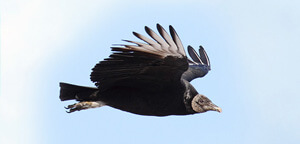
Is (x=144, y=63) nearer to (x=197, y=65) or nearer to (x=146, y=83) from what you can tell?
(x=146, y=83)

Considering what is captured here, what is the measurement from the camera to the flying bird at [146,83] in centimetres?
752

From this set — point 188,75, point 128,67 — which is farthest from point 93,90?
point 188,75

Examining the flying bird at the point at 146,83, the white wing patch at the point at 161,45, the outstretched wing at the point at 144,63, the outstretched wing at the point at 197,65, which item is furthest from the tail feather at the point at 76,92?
the outstretched wing at the point at 197,65

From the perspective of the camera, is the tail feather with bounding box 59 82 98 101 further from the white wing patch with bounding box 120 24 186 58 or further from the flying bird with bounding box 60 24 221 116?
the white wing patch with bounding box 120 24 186 58

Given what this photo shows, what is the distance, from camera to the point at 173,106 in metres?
8.02

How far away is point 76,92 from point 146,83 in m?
1.14

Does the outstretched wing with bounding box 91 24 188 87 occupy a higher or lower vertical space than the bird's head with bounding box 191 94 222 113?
higher

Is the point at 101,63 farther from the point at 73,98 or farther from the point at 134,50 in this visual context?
the point at 73,98

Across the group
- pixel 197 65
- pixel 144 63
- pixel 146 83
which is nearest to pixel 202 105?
pixel 146 83

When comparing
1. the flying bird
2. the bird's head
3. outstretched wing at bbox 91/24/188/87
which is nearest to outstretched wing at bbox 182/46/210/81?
the bird's head

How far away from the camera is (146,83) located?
7.94 metres

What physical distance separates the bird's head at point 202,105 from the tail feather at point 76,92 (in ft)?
4.08

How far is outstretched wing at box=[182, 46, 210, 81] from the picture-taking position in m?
9.25

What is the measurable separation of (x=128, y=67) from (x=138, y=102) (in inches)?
22.1
